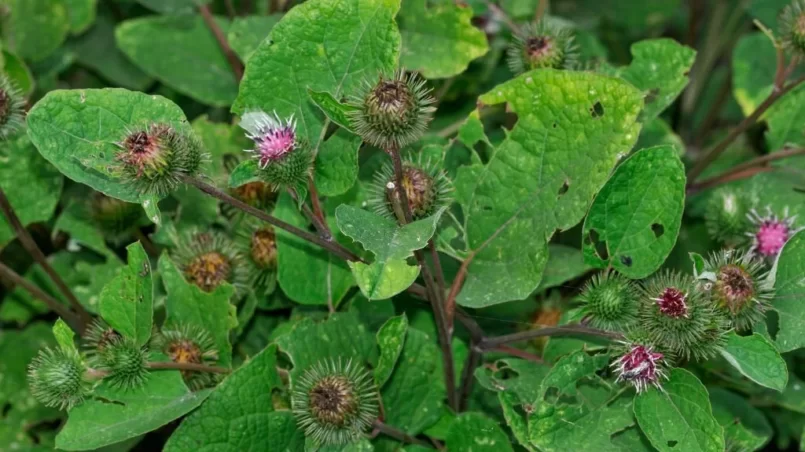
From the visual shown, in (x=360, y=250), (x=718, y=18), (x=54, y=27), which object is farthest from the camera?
(x=718, y=18)

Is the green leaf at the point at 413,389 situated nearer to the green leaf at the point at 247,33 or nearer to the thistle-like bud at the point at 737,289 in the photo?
the thistle-like bud at the point at 737,289

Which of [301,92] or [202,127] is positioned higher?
[301,92]

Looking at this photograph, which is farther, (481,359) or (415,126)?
(481,359)

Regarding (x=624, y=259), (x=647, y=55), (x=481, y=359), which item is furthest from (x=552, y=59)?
(x=481, y=359)

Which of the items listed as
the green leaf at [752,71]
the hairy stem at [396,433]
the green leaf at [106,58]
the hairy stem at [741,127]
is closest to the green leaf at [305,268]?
the hairy stem at [396,433]

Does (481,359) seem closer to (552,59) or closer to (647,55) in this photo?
(552,59)

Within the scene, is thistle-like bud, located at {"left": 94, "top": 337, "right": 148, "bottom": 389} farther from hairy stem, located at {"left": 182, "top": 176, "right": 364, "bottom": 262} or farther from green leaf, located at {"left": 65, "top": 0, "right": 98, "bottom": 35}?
green leaf, located at {"left": 65, "top": 0, "right": 98, "bottom": 35}
